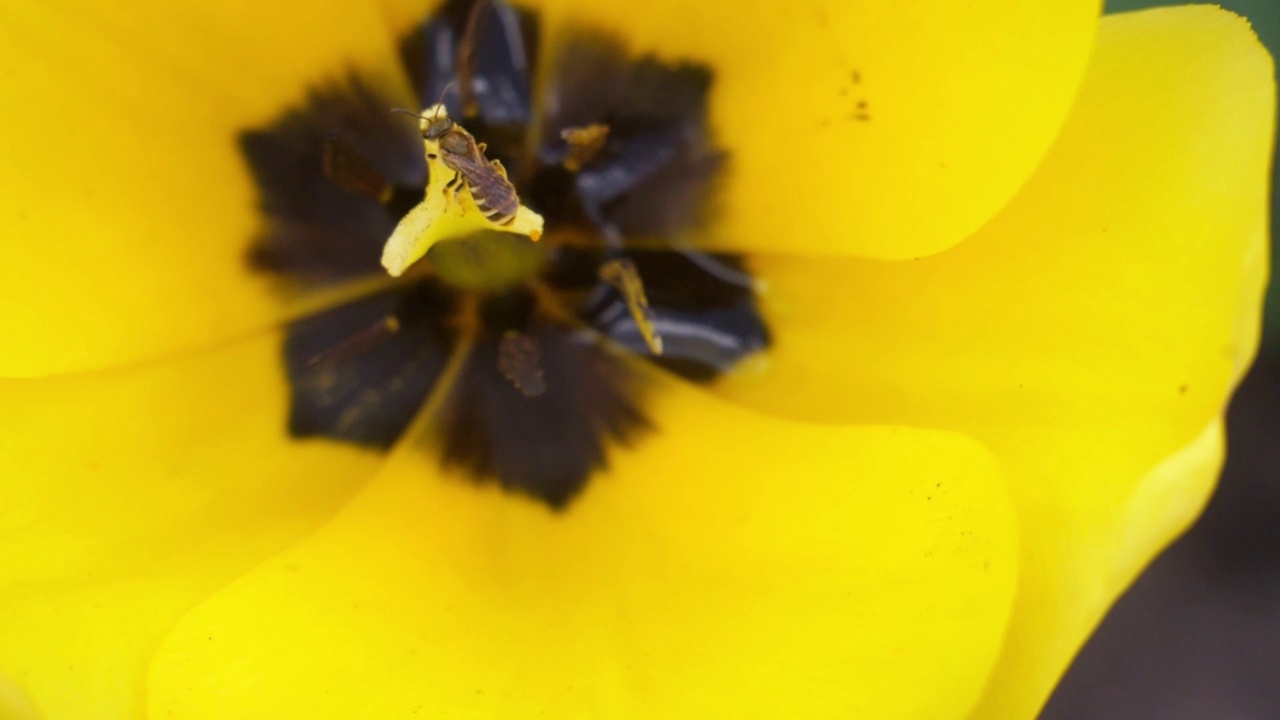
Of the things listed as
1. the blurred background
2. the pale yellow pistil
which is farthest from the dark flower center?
the blurred background

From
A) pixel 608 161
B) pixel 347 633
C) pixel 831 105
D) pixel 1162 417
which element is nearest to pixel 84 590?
pixel 347 633

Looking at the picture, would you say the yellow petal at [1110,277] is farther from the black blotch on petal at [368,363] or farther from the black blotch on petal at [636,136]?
the black blotch on petal at [368,363]

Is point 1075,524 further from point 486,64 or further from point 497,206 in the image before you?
point 486,64

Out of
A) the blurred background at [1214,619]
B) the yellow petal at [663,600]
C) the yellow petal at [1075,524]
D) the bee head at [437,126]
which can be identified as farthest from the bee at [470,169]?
the blurred background at [1214,619]

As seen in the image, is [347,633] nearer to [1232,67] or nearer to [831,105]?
[831,105]

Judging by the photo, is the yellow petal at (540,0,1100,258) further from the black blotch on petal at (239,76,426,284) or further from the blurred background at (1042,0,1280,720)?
the blurred background at (1042,0,1280,720)

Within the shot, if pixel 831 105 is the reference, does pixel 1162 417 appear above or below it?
below
